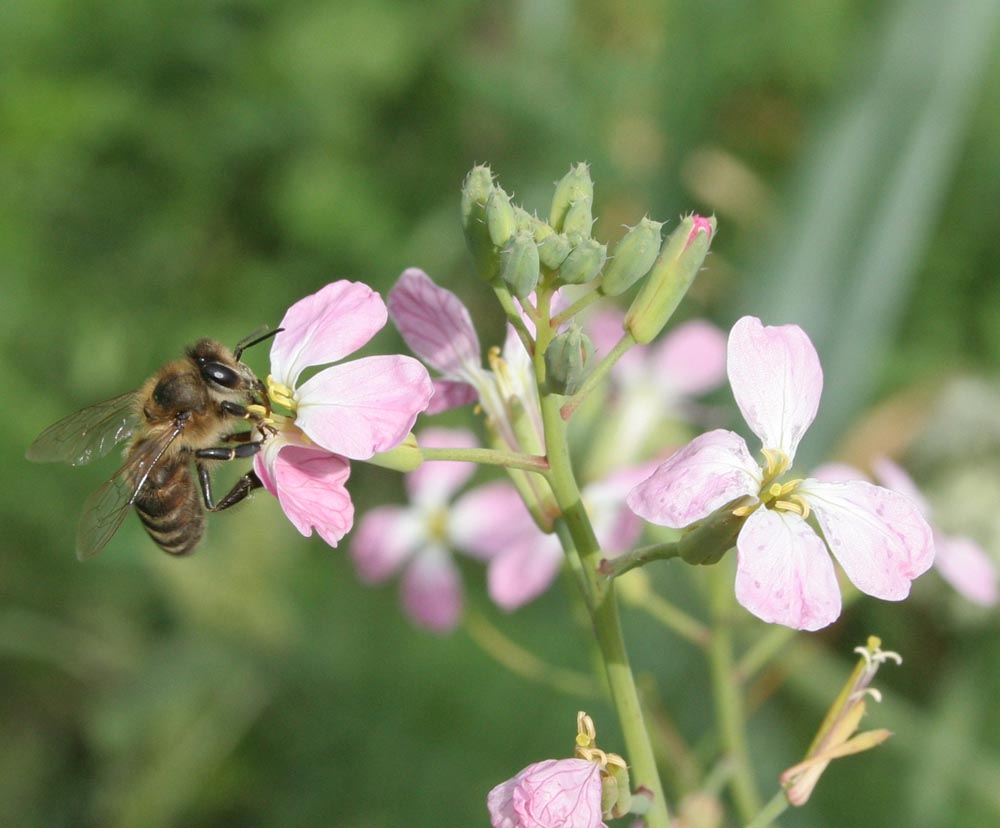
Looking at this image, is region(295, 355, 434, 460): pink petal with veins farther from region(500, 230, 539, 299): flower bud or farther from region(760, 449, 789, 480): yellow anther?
region(760, 449, 789, 480): yellow anther

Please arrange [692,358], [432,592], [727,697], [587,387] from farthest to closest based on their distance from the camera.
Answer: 1. [692,358]
2. [432,592]
3. [727,697]
4. [587,387]

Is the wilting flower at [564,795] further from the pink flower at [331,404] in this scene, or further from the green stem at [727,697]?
the green stem at [727,697]

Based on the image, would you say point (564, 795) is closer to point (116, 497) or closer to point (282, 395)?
point (282, 395)

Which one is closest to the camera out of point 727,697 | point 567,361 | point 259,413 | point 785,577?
Result: point 785,577

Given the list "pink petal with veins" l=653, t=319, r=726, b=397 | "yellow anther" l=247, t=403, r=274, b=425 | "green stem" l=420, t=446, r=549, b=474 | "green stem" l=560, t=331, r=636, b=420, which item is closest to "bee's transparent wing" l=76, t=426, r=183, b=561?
"yellow anther" l=247, t=403, r=274, b=425

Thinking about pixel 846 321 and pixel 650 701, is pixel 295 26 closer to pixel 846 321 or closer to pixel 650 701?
pixel 846 321

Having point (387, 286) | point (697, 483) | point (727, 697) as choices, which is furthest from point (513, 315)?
point (387, 286)
